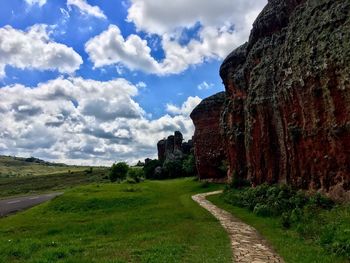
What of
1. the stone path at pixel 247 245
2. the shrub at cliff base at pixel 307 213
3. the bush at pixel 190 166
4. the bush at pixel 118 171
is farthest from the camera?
the bush at pixel 118 171

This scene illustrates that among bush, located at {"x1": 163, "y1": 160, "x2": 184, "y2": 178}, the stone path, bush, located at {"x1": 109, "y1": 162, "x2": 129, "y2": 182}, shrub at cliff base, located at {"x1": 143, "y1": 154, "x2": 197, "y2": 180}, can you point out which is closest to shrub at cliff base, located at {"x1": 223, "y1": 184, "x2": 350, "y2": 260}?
the stone path

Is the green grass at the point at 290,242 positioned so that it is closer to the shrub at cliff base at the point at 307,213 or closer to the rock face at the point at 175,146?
the shrub at cliff base at the point at 307,213

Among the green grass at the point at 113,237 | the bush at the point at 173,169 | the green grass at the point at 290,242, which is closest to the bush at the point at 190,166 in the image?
the bush at the point at 173,169

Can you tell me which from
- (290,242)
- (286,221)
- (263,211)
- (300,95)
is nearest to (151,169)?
(300,95)

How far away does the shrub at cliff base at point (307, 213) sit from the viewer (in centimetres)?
1853

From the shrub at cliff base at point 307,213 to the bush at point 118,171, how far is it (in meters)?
80.7

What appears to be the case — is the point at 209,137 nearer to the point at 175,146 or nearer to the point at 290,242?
the point at 175,146

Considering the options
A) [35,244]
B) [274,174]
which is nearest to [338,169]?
[274,174]

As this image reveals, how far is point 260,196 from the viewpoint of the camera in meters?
39.0

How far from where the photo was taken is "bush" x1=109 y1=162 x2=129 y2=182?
120 metres

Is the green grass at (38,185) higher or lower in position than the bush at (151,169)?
lower

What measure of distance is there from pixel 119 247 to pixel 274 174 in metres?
→ 27.8

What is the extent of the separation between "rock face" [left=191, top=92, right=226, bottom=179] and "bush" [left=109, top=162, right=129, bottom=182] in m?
35.4

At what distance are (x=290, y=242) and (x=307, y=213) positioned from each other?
6430 millimetres
